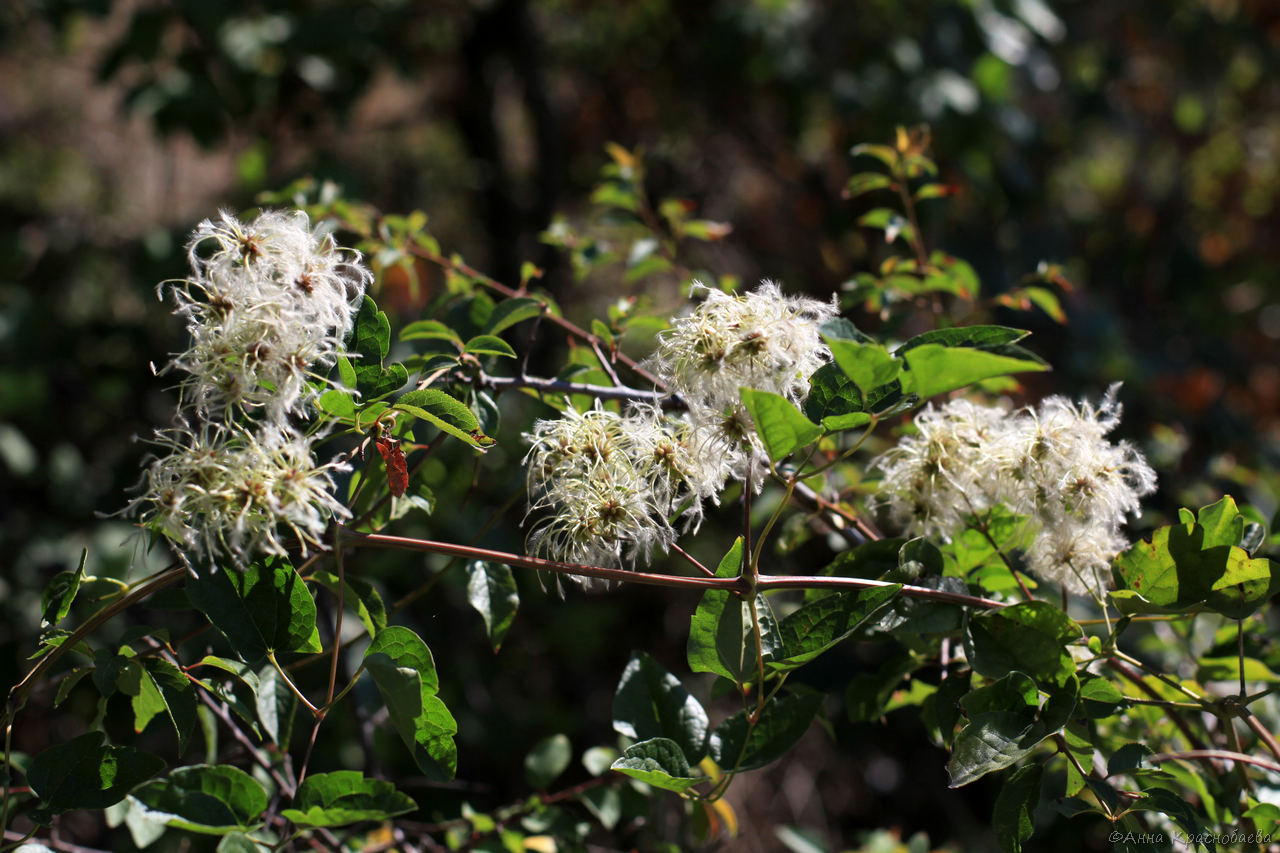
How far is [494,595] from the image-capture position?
0.74m

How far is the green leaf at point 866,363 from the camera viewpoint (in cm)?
54

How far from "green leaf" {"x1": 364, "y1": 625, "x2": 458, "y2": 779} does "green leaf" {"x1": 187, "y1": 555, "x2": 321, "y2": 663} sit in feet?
0.17

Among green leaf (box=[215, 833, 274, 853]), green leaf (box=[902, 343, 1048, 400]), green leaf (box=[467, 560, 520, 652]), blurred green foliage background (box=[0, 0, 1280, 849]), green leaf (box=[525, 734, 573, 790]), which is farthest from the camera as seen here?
blurred green foliage background (box=[0, 0, 1280, 849])

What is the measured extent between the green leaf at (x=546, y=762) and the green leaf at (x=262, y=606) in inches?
15.8

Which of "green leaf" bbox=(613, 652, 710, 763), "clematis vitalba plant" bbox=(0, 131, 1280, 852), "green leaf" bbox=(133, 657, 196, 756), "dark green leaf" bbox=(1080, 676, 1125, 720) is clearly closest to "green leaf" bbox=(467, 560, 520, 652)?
"clematis vitalba plant" bbox=(0, 131, 1280, 852)

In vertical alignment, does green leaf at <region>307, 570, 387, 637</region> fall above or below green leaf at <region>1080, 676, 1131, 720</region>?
below

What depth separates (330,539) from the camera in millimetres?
735

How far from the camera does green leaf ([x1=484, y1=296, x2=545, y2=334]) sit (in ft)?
2.54

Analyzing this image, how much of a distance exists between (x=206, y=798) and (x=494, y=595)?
250 mm

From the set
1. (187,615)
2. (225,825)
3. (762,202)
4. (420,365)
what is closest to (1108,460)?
(420,365)

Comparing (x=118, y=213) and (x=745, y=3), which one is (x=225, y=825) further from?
(x=118, y=213)

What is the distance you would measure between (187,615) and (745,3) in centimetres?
190

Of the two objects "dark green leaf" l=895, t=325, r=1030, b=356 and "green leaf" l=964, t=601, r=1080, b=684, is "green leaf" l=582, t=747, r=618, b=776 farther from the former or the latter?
"dark green leaf" l=895, t=325, r=1030, b=356

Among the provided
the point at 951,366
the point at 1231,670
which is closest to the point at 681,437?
the point at 951,366
